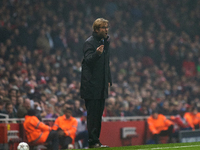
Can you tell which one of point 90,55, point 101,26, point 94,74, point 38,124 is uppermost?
A: point 101,26

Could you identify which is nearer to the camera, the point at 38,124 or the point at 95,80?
the point at 95,80

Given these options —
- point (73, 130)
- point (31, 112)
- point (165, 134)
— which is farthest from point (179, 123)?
point (31, 112)

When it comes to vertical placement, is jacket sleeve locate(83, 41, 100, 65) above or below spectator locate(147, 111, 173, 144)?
above

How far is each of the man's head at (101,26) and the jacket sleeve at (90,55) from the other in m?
0.21

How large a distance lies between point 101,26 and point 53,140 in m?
3.84

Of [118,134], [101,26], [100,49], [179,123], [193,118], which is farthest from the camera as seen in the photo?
[193,118]

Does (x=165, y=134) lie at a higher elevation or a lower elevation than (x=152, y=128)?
lower

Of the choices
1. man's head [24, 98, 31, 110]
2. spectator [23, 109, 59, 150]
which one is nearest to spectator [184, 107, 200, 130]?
spectator [23, 109, 59, 150]

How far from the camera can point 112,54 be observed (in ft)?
50.0

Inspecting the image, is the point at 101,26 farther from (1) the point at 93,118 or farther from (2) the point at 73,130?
(2) the point at 73,130

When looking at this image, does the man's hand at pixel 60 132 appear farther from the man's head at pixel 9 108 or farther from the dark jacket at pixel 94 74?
the dark jacket at pixel 94 74

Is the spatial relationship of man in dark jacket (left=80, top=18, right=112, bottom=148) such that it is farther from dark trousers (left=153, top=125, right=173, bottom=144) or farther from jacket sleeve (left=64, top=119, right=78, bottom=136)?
dark trousers (left=153, top=125, right=173, bottom=144)

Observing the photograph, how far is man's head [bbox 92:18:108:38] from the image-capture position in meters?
5.23

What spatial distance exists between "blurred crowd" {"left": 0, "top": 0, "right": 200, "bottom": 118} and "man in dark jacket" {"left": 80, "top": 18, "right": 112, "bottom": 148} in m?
3.14
